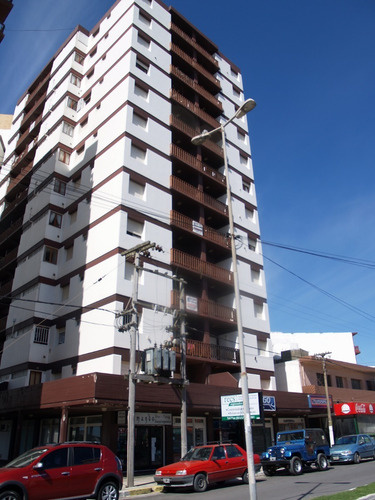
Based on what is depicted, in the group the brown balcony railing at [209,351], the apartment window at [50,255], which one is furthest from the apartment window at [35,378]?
the brown balcony railing at [209,351]

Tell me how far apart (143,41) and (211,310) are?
876 inches

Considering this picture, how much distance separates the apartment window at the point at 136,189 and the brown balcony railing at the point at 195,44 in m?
17.8

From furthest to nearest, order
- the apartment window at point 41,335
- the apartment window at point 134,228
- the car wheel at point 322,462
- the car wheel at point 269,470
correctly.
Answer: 1. the apartment window at point 41,335
2. the apartment window at point 134,228
3. the car wheel at point 322,462
4. the car wheel at point 269,470

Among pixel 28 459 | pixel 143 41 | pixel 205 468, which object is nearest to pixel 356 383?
pixel 205 468

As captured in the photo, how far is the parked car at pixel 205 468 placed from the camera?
14828mm

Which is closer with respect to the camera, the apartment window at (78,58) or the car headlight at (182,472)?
the car headlight at (182,472)

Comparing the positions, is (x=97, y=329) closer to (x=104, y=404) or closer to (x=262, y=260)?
(x=104, y=404)

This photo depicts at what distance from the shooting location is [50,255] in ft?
99.9

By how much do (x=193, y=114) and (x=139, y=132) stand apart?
7932 mm

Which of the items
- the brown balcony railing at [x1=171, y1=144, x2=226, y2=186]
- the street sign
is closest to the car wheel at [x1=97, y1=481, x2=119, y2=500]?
the street sign

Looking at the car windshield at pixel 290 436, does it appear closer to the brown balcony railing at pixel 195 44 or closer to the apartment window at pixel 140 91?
the apartment window at pixel 140 91

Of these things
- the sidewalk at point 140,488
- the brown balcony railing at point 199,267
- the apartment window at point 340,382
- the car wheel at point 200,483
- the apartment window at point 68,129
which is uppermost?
the apartment window at point 68,129

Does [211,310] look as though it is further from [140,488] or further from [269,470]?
[140,488]

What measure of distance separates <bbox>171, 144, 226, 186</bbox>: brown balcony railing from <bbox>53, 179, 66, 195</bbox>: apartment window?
8927 millimetres
